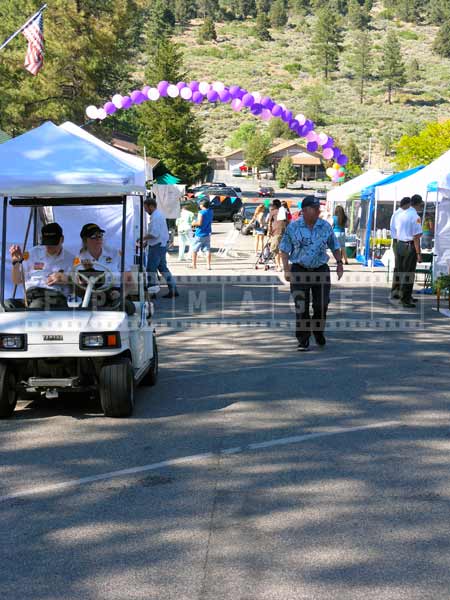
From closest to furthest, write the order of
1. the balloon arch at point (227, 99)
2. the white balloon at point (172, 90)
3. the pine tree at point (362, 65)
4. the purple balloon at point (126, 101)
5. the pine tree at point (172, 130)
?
the balloon arch at point (227, 99)
the white balloon at point (172, 90)
the purple balloon at point (126, 101)
the pine tree at point (172, 130)
the pine tree at point (362, 65)

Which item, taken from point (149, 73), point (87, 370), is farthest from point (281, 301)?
point (149, 73)

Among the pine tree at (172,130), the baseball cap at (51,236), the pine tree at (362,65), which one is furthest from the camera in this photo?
the pine tree at (362,65)

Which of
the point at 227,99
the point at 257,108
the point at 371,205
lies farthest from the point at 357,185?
the point at 227,99

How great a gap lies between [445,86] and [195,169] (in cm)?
9793

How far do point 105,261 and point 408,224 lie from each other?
27.7 ft

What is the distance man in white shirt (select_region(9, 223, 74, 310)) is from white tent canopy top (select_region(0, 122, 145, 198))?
1.51ft

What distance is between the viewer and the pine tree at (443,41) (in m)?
186

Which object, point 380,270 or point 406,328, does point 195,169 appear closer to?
point 380,270

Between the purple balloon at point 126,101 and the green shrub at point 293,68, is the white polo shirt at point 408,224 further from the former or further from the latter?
the green shrub at point 293,68

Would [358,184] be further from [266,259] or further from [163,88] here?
[266,259]

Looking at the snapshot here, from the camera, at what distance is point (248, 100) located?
27.1 meters

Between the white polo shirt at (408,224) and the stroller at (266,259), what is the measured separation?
813cm

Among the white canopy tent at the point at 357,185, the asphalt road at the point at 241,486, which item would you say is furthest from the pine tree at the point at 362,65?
the asphalt road at the point at 241,486

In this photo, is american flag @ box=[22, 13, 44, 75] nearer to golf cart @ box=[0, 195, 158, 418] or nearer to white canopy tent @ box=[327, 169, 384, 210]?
white canopy tent @ box=[327, 169, 384, 210]
